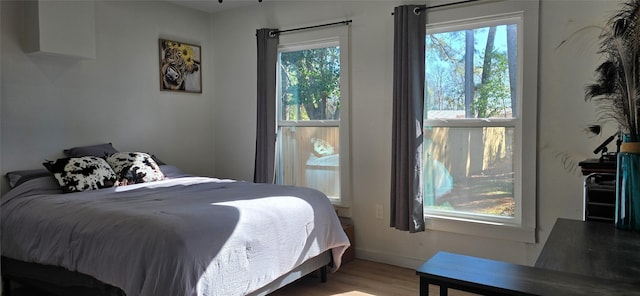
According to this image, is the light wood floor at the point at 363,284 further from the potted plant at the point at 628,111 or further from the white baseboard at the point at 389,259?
the potted plant at the point at 628,111

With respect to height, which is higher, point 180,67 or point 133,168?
point 180,67

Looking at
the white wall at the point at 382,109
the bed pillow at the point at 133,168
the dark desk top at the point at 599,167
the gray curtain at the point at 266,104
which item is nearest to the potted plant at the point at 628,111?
the dark desk top at the point at 599,167

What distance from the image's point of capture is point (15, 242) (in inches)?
102

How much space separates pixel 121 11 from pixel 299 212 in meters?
2.53

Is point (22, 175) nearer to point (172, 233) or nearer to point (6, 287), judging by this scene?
point (6, 287)

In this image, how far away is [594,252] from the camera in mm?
1328

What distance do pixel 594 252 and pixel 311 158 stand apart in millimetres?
2908

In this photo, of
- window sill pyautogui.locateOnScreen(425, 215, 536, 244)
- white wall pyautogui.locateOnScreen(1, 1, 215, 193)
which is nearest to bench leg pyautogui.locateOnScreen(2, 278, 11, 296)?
white wall pyautogui.locateOnScreen(1, 1, 215, 193)

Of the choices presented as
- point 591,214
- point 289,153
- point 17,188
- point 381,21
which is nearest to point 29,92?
point 17,188

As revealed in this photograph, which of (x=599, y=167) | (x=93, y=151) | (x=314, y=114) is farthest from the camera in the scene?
(x=314, y=114)

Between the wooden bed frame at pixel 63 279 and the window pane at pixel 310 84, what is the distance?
148cm

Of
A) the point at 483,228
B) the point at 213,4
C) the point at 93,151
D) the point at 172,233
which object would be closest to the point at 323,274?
the point at 483,228

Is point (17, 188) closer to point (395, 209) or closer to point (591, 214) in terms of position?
point (395, 209)

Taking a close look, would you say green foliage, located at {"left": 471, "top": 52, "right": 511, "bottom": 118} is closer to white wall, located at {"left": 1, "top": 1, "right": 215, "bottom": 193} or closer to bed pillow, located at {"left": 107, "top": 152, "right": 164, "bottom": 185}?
bed pillow, located at {"left": 107, "top": 152, "right": 164, "bottom": 185}
